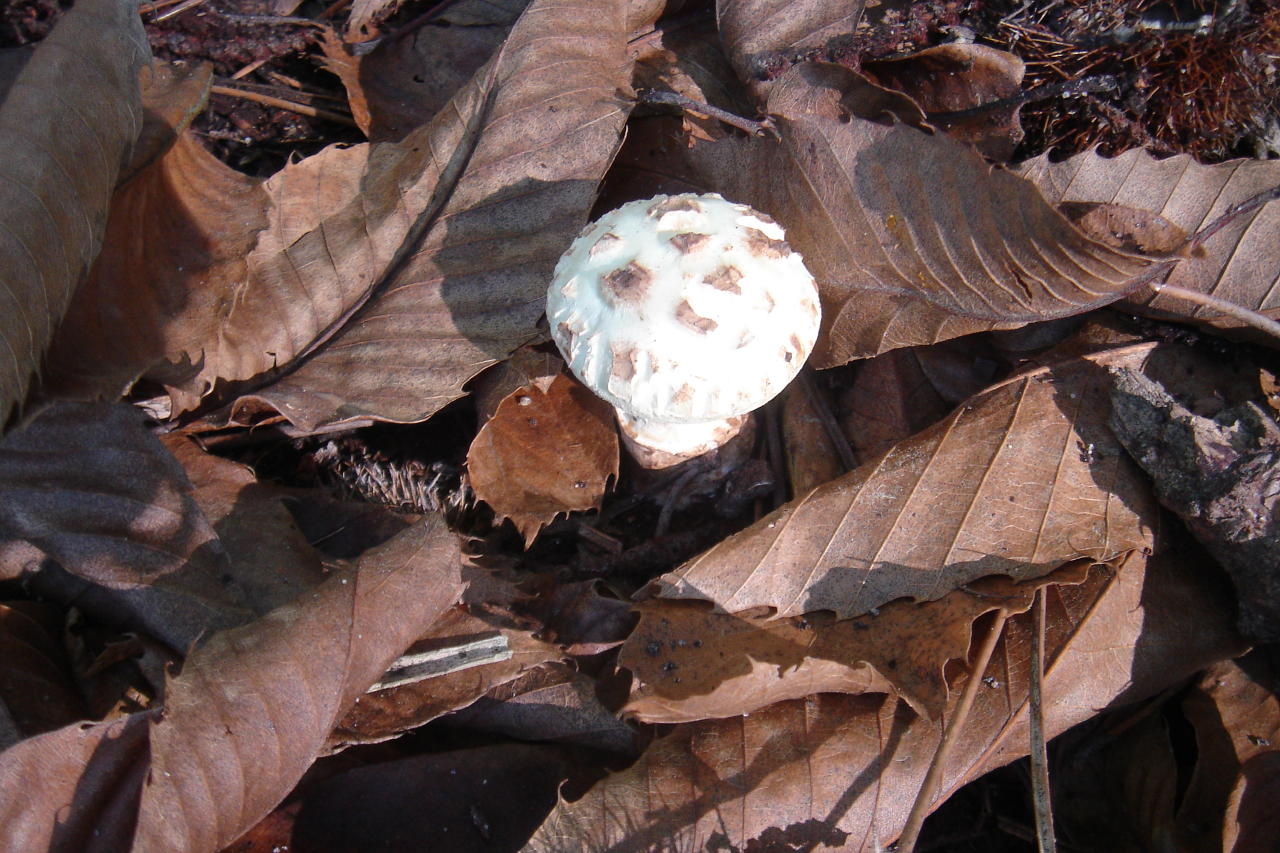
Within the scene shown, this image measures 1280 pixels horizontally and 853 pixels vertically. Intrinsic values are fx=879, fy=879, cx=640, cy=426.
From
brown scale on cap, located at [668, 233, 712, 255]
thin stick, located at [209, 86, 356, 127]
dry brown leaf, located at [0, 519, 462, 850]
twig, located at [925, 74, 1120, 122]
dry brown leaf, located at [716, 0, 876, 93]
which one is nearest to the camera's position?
dry brown leaf, located at [0, 519, 462, 850]

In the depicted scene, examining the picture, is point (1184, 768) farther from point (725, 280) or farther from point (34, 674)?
point (34, 674)

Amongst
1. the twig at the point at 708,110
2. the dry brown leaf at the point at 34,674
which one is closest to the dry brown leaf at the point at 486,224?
the twig at the point at 708,110

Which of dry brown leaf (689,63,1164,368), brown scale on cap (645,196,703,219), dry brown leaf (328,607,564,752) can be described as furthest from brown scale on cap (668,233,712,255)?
dry brown leaf (328,607,564,752)

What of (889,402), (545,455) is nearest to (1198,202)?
(889,402)

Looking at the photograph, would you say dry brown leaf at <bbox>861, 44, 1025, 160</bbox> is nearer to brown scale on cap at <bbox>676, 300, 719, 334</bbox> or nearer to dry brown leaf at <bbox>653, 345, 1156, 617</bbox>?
dry brown leaf at <bbox>653, 345, 1156, 617</bbox>

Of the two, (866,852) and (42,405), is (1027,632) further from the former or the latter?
(42,405)

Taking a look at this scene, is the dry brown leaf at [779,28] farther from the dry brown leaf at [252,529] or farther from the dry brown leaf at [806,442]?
the dry brown leaf at [252,529]
